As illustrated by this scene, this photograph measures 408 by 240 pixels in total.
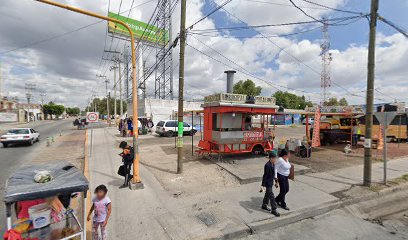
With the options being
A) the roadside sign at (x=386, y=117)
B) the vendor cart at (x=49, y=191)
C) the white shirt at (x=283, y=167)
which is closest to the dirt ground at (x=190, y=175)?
the white shirt at (x=283, y=167)

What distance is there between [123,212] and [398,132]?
21865 millimetres

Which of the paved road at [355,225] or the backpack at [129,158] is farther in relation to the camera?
the backpack at [129,158]

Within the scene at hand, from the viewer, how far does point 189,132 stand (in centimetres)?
2350

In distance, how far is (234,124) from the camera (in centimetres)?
1109

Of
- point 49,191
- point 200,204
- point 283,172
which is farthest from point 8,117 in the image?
point 283,172

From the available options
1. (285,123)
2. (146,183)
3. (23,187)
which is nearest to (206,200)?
(146,183)

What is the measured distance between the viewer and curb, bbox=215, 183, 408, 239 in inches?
177

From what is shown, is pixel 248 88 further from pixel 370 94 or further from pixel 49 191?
pixel 49 191

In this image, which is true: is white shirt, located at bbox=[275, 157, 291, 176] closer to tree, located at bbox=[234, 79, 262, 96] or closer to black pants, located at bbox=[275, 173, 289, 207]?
black pants, located at bbox=[275, 173, 289, 207]

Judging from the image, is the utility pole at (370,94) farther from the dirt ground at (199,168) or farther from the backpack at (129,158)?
the backpack at (129,158)

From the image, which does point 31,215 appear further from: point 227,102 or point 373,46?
point 373,46

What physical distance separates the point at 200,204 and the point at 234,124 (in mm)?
5967

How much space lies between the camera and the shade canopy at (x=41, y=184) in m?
2.81

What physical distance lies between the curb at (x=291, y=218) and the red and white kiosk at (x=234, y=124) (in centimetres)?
509
